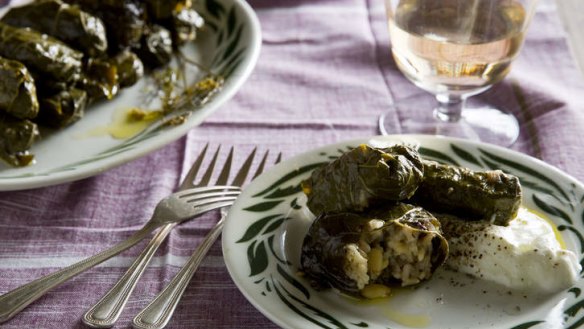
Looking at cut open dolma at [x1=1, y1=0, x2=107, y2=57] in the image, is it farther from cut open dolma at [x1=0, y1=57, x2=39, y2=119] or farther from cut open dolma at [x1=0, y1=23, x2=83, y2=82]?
cut open dolma at [x1=0, y1=57, x2=39, y2=119]

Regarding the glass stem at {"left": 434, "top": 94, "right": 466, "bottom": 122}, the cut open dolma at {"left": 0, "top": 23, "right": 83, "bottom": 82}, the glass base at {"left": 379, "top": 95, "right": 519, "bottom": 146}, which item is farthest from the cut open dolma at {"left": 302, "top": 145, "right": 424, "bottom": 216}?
the cut open dolma at {"left": 0, "top": 23, "right": 83, "bottom": 82}

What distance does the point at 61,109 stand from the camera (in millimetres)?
2309

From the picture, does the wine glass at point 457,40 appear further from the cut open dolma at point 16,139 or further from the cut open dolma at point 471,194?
the cut open dolma at point 16,139

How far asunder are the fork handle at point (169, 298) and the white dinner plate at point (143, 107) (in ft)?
1.26

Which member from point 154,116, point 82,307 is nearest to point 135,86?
point 154,116

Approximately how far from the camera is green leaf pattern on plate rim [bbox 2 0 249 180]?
7.13 ft

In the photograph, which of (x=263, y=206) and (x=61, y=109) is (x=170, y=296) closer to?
(x=263, y=206)

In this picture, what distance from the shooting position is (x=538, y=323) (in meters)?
1.51

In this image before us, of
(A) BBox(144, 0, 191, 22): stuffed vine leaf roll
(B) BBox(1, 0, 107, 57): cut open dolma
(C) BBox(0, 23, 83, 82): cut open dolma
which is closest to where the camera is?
(C) BBox(0, 23, 83, 82): cut open dolma

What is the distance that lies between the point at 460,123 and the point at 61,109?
1215 mm

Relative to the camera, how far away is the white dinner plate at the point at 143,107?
2.09 meters

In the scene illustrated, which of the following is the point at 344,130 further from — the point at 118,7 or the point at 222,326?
the point at 222,326

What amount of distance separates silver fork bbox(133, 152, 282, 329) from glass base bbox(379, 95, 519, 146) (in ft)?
2.62

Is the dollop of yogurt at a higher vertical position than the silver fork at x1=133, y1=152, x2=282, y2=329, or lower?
higher
